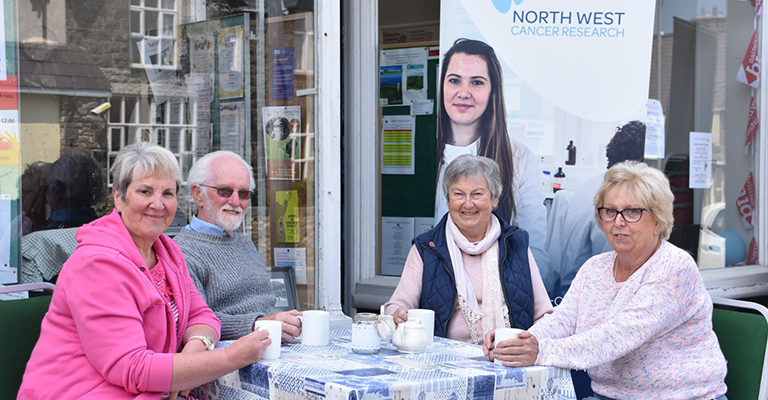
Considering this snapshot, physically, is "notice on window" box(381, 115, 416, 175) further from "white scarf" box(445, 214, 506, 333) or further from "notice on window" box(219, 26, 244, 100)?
"white scarf" box(445, 214, 506, 333)

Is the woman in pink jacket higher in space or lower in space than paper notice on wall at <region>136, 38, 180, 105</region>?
lower

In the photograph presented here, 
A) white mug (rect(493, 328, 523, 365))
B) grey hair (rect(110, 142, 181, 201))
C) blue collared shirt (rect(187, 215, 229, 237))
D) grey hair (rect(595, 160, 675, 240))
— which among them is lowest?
white mug (rect(493, 328, 523, 365))

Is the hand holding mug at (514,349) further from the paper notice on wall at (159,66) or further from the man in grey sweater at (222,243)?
the paper notice on wall at (159,66)

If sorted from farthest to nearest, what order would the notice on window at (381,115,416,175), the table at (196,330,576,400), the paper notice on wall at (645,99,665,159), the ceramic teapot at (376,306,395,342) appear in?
the notice on window at (381,115,416,175)
the paper notice on wall at (645,99,665,159)
the ceramic teapot at (376,306,395,342)
the table at (196,330,576,400)

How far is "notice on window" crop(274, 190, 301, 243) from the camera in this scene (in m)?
4.41

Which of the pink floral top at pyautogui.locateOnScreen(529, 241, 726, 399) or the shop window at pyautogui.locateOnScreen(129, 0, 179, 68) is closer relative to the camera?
the pink floral top at pyautogui.locateOnScreen(529, 241, 726, 399)

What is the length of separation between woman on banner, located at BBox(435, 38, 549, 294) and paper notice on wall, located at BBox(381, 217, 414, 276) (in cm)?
67

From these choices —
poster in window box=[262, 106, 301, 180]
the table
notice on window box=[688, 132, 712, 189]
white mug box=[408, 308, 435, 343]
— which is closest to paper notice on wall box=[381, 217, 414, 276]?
poster in window box=[262, 106, 301, 180]

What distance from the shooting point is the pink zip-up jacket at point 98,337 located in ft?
7.36

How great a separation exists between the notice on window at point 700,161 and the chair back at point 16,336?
12.8 feet

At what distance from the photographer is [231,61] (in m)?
4.46

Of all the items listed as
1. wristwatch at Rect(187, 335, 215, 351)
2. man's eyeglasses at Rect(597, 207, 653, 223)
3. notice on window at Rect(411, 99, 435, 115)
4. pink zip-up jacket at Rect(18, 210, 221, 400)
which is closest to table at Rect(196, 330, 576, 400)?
wristwatch at Rect(187, 335, 215, 351)

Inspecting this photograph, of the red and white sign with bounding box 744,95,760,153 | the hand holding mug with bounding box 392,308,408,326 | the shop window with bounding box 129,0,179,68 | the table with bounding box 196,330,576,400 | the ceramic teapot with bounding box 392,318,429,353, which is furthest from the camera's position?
the red and white sign with bounding box 744,95,760,153

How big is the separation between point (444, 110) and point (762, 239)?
8.02ft
